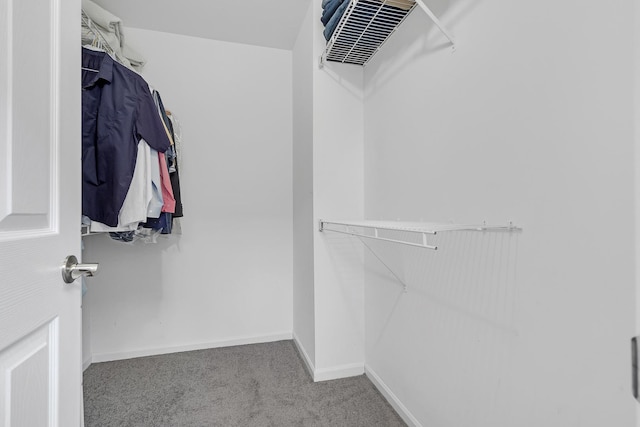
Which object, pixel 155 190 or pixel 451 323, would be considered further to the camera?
pixel 155 190

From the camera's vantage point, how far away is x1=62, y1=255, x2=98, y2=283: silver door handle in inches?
27.3

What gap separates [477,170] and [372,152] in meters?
0.87

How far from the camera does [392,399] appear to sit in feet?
5.56

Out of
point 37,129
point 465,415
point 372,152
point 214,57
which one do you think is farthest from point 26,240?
point 214,57

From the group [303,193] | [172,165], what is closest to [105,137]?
[172,165]

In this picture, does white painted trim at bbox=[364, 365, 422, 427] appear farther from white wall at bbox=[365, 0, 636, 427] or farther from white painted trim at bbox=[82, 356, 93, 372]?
white painted trim at bbox=[82, 356, 93, 372]

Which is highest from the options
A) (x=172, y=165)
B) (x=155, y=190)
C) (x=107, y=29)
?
(x=107, y=29)

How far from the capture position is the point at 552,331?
87cm

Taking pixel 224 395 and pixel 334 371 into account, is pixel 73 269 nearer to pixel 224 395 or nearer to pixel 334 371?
pixel 224 395

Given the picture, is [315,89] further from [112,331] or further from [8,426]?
[112,331]

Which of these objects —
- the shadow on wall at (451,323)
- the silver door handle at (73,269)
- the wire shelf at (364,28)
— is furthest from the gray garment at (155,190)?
the shadow on wall at (451,323)

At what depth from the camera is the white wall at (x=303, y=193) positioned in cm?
205

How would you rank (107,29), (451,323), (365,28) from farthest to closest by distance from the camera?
1. (107,29)
2. (365,28)
3. (451,323)

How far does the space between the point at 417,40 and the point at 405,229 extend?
1.02 meters
